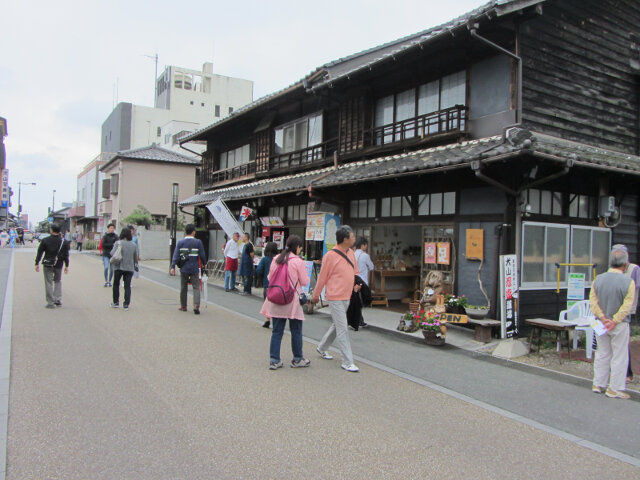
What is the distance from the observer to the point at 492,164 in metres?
8.65

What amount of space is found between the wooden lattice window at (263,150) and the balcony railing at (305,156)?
16.9 inches

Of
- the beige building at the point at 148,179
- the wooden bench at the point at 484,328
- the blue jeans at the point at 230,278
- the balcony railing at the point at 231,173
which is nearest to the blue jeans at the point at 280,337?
the wooden bench at the point at 484,328

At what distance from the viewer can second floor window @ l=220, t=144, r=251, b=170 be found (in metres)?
21.2

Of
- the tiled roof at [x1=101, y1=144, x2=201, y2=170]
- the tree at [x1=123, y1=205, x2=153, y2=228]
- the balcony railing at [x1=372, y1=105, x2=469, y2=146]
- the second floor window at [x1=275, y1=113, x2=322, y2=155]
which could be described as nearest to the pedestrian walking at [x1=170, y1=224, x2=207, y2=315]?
the balcony railing at [x1=372, y1=105, x2=469, y2=146]

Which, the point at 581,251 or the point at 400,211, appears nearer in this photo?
the point at 581,251

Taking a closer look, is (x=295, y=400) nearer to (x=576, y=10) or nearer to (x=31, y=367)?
(x=31, y=367)

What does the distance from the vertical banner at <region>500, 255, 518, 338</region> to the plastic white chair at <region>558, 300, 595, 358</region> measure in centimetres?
79

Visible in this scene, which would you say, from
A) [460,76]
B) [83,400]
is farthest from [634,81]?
[83,400]

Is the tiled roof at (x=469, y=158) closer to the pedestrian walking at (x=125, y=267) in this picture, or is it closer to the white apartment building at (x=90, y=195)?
the pedestrian walking at (x=125, y=267)

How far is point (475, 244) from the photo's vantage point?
9359 millimetres

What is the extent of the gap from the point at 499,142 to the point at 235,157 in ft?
50.8

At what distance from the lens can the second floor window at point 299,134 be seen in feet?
52.3

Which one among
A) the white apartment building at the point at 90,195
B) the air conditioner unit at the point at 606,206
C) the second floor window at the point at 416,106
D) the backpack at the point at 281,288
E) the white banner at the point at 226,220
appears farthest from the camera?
the white apartment building at the point at 90,195

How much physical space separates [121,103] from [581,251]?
56.9 meters
